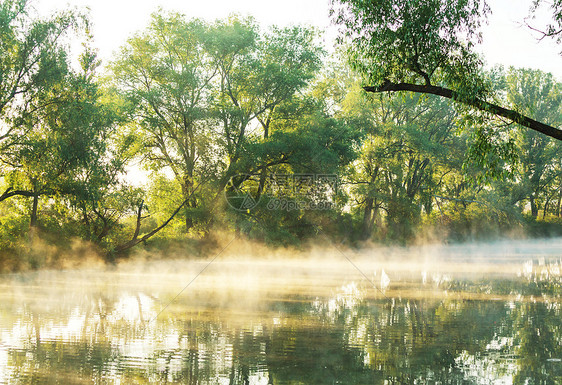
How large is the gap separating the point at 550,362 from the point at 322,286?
10648 millimetres

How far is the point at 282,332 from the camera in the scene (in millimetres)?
10234

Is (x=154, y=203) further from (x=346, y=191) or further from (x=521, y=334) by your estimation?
(x=521, y=334)

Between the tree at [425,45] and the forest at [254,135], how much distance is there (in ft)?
0.16

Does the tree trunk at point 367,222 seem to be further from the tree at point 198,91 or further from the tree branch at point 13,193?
the tree branch at point 13,193

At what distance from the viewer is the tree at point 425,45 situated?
13.9 m

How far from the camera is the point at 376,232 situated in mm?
45344

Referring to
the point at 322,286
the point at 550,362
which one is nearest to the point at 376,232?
the point at 322,286

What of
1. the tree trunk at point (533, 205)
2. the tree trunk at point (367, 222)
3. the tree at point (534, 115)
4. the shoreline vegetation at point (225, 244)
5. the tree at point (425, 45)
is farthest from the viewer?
the tree trunk at point (533, 205)

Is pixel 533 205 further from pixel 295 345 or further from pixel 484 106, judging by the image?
pixel 295 345

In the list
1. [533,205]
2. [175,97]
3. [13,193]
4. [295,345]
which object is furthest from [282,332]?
[533,205]

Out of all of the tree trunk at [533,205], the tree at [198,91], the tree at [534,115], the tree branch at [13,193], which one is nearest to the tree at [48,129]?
the tree branch at [13,193]

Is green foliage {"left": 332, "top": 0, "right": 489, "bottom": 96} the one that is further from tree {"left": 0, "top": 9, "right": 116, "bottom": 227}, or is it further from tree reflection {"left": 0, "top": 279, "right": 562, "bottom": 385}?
tree {"left": 0, "top": 9, "right": 116, "bottom": 227}

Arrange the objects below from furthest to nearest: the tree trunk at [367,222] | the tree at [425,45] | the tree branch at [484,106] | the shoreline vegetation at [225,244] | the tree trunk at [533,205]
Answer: the tree trunk at [533,205] < the tree trunk at [367,222] < the shoreline vegetation at [225,244] < the tree at [425,45] < the tree branch at [484,106]

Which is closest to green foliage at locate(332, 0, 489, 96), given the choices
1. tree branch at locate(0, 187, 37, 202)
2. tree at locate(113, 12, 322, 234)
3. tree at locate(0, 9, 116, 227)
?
tree at locate(0, 9, 116, 227)
